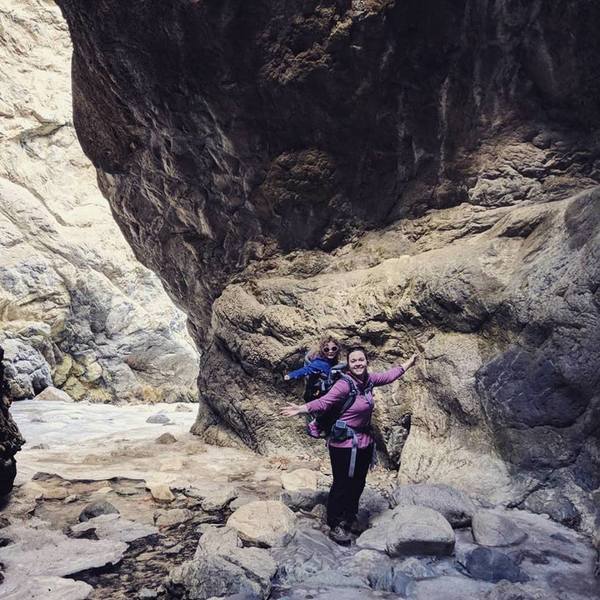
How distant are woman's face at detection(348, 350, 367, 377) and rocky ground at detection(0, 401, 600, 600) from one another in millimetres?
1365

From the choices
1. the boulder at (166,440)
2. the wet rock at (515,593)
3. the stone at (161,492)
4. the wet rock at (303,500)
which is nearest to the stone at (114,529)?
the stone at (161,492)

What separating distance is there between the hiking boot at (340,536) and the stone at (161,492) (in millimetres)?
2418

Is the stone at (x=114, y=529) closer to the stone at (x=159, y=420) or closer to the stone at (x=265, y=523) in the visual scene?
the stone at (x=265, y=523)

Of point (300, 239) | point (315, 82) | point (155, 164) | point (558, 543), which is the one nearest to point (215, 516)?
point (558, 543)

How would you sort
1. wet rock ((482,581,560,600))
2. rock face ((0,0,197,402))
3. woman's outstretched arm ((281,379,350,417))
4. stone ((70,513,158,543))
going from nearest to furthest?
wet rock ((482,581,560,600)), woman's outstretched arm ((281,379,350,417)), stone ((70,513,158,543)), rock face ((0,0,197,402))

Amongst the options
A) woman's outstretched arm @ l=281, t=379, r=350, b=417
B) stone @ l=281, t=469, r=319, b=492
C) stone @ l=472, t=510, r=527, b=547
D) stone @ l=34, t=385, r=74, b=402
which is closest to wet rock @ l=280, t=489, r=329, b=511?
stone @ l=281, t=469, r=319, b=492

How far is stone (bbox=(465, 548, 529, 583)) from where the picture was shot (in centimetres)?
406

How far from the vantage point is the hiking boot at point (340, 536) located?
487 cm

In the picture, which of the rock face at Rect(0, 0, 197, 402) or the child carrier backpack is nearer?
the child carrier backpack

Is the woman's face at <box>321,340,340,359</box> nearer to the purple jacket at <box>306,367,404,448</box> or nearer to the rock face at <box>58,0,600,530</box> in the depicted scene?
the purple jacket at <box>306,367,404,448</box>

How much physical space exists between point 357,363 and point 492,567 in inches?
78.7

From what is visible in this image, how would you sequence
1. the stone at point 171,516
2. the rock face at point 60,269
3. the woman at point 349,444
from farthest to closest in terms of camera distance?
the rock face at point 60,269 < the stone at point 171,516 < the woman at point 349,444

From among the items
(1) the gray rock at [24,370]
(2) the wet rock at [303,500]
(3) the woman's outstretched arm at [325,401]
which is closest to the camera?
(3) the woman's outstretched arm at [325,401]

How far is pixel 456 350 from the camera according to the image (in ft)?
22.8
